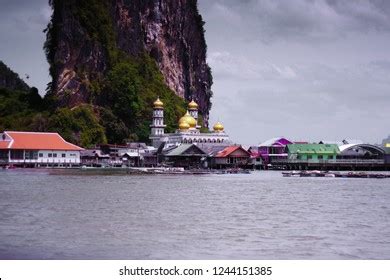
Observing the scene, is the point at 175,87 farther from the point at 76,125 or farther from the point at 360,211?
the point at 360,211

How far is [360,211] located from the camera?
18781mm

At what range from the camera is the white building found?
167ft

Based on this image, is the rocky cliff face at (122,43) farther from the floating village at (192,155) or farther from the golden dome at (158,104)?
the floating village at (192,155)

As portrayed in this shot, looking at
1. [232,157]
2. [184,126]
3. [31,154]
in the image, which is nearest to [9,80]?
[184,126]

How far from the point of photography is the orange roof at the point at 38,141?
51.0 meters

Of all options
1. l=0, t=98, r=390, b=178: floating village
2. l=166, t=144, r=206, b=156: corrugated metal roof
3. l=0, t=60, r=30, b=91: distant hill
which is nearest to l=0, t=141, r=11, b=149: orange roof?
l=0, t=98, r=390, b=178: floating village

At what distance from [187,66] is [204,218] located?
197 ft

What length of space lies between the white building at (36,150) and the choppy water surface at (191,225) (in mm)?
26937

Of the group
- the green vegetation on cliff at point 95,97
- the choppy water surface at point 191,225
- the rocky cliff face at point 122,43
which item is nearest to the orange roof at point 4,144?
the green vegetation on cliff at point 95,97

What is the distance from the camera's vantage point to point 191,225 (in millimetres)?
15250

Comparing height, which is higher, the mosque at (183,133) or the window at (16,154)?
the mosque at (183,133)

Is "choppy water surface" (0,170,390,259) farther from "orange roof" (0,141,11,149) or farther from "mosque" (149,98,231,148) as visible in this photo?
"mosque" (149,98,231,148)
